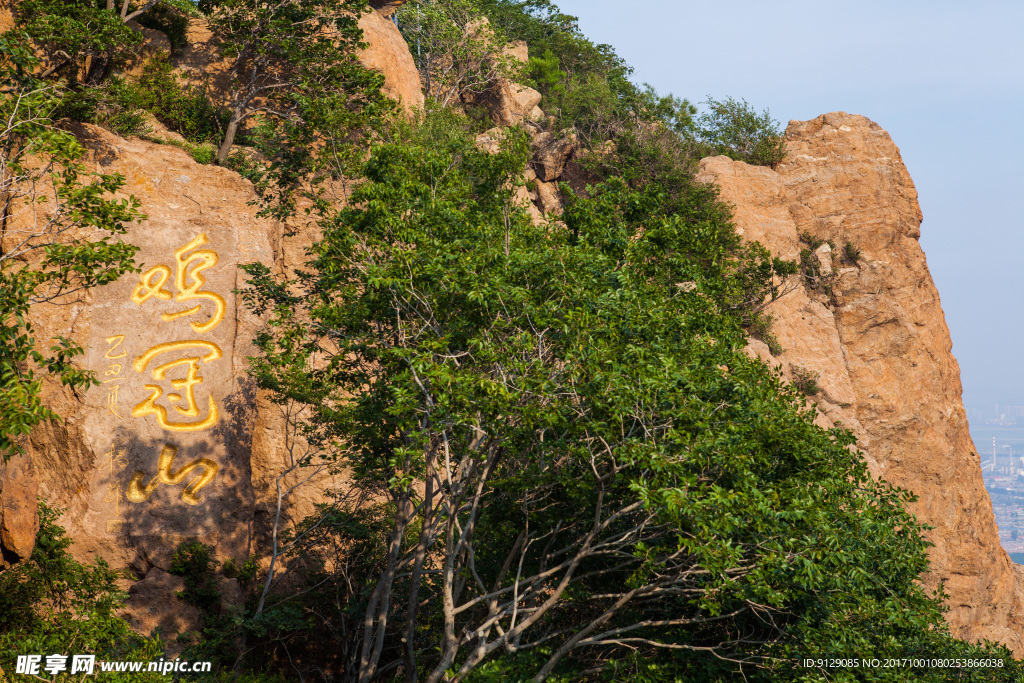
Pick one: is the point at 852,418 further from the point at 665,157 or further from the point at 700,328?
the point at 700,328

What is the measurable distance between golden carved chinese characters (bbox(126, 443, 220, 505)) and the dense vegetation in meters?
1.14

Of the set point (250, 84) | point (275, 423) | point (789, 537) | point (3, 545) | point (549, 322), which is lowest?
point (3, 545)

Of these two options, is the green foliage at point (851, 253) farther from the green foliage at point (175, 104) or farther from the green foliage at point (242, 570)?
the green foliage at point (242, 570)

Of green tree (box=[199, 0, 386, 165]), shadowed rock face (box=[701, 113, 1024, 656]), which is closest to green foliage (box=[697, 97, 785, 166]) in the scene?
shadowed rock face (box=[701, 113, 1024, 656])

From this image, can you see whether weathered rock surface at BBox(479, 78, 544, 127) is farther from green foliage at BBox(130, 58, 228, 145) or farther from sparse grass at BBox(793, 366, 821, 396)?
sparse grass at BBox(793, 366, 821, 396)

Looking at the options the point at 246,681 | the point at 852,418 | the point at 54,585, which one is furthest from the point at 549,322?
the point at 852,418

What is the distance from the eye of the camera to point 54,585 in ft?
43.0

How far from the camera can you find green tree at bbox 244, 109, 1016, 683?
26.2ft

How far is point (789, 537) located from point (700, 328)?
3857mm

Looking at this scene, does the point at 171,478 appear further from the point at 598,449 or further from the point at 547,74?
the point at 547,74

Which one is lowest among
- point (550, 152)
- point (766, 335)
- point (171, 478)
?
point (171, 478)

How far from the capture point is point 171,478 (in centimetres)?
1497

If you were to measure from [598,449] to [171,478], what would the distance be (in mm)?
9976

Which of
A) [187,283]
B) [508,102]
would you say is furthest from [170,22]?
[508,102]
